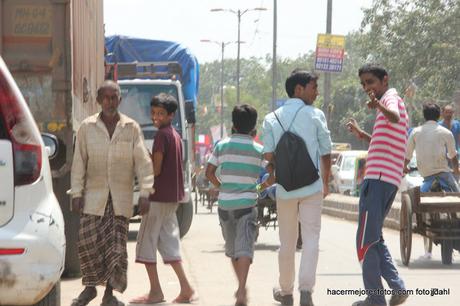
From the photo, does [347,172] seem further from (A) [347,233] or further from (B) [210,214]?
(A) [347,233]

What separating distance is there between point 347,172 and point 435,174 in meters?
29.9

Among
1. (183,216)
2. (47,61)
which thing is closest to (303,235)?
(47,61)

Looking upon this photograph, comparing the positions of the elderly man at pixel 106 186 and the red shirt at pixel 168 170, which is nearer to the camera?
the elderly man at pixel 106 186

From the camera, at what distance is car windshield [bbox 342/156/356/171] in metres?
43.4

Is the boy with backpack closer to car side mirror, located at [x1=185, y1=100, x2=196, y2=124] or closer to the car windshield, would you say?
car side mirror, located at [x1=185, y1=100, x2=196, y2=124]

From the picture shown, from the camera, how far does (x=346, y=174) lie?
4325cm

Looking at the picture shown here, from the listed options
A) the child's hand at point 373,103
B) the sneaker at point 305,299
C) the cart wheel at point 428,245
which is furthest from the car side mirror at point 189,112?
the child's hand at point 373,103

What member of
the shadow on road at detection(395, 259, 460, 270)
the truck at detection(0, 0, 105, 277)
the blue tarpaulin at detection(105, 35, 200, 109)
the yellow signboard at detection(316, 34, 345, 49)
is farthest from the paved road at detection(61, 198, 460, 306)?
the yellow signboard at detection(316, 34, 345, 49)

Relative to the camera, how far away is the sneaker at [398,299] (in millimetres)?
8930

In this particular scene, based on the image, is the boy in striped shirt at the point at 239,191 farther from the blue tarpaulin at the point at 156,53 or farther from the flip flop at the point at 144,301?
the blue tarpaulin at the point at 156,53

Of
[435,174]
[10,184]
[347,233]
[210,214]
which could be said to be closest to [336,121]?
[210,214]

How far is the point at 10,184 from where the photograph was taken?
615 centimetres

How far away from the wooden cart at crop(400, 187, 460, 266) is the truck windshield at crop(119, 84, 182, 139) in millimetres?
6623

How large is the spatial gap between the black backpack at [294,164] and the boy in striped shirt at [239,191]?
459 millimetres
